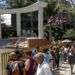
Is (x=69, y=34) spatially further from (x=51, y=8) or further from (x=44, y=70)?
(x=44, y=70)

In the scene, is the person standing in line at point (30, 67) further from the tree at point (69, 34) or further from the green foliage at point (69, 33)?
Result: the green foliage at point (69, 33)

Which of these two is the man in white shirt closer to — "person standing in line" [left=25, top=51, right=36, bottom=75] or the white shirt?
the white shirt

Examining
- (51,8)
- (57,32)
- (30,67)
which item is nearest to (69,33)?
(57,32)

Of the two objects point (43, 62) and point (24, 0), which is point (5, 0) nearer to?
point (24, 0)

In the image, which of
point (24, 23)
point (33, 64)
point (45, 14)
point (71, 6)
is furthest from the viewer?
point (24, 23)

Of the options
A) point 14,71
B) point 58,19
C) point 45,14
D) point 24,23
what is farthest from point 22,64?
point 24,23

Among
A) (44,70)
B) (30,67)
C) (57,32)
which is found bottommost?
(57,32)

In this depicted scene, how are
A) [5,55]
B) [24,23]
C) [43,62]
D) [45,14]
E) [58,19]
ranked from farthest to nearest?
[24,23], [45,14], [58,19], [5,55], [43,62]

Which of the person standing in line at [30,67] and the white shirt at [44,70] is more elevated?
the white shirt at [44,70]

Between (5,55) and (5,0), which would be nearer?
(5,55)

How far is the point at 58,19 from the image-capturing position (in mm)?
43344

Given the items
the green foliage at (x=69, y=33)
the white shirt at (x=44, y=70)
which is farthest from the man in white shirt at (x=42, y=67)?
the green foliage at (x=69, y=33)

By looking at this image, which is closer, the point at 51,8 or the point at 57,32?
the point at 57,32

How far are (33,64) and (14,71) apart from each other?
575mm
